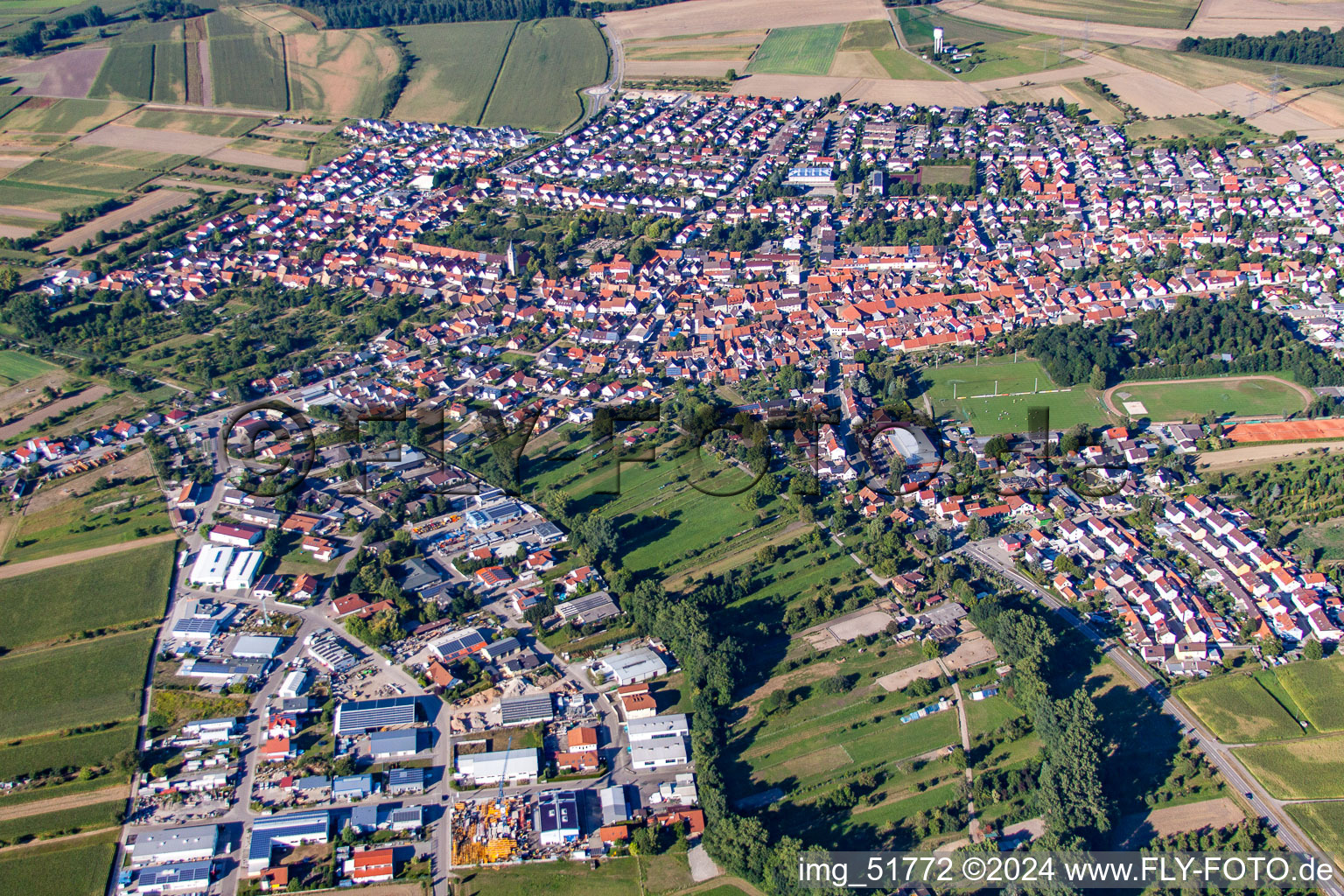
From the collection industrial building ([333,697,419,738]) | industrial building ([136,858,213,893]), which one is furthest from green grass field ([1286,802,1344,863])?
industrial building ([136,858,213,893])

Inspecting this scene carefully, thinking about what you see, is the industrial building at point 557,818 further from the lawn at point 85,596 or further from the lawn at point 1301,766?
the lawn at point 1301,766

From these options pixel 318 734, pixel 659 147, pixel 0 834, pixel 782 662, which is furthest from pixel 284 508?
pixel 659 147

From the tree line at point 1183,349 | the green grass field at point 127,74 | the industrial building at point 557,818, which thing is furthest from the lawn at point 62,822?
the green grass field at point 127,74

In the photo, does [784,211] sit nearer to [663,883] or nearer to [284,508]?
[284,508]

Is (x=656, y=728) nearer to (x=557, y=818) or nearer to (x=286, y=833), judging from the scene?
(x=557, y=818)

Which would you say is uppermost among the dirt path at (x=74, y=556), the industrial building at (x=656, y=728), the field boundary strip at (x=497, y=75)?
the field boundary strip at (x=497, y=75)

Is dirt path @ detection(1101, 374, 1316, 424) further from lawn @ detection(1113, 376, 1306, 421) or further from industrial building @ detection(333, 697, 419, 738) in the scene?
industrial building @ detection(333, 697, 419, 738)

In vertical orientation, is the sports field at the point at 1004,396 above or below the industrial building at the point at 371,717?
above
